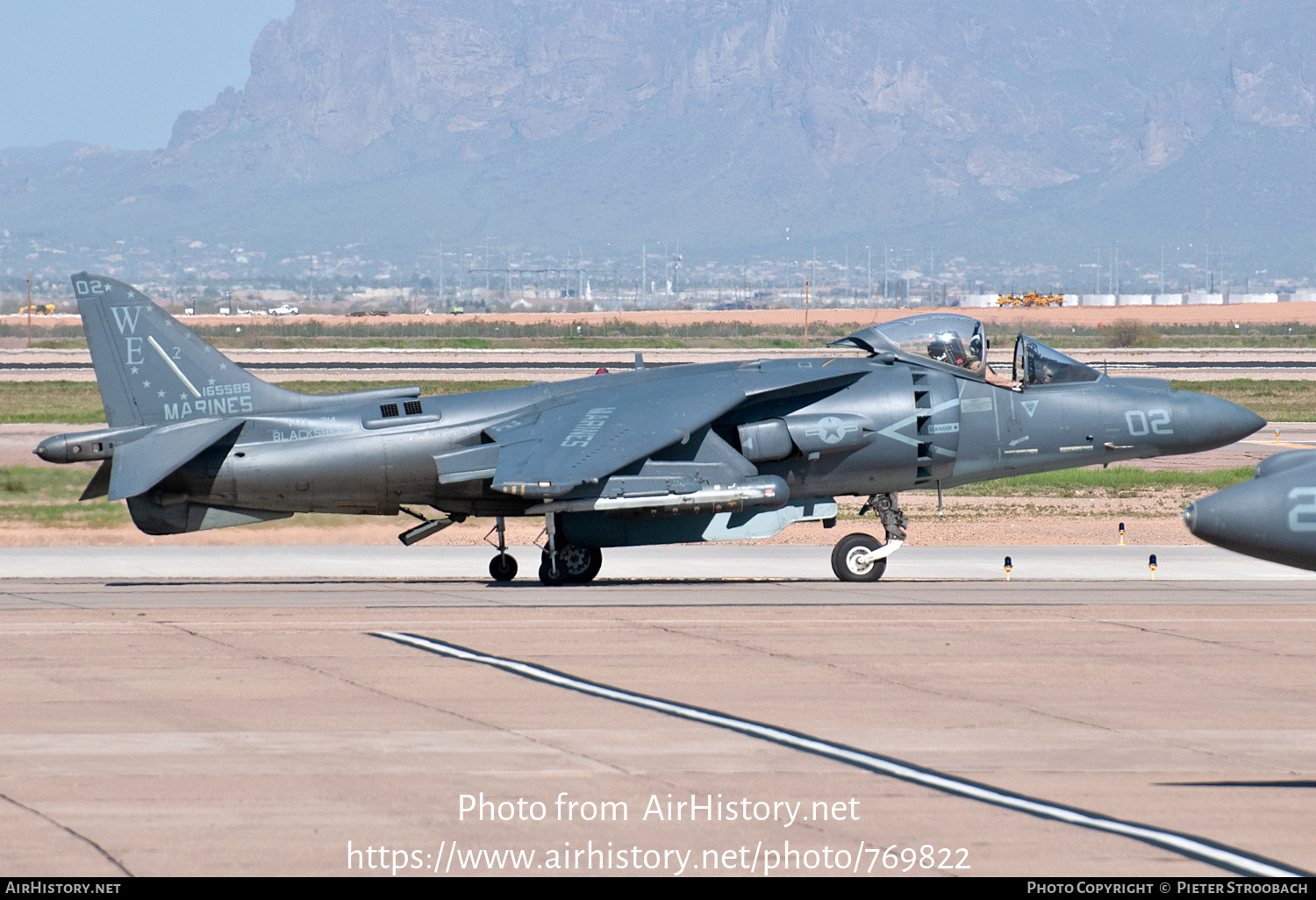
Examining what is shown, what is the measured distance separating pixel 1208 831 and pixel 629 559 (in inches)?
668

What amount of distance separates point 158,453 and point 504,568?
5.06m

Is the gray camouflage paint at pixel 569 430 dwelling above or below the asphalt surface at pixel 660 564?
above

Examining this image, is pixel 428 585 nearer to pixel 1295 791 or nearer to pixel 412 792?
pixel 412 792

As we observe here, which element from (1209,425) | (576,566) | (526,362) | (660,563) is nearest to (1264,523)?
(1209,425)

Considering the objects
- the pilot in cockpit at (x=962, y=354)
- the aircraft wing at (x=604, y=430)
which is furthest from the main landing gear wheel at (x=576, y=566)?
the pilot in cockpit at (x=962, y=354)

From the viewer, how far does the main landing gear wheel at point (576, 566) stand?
22.5 meters

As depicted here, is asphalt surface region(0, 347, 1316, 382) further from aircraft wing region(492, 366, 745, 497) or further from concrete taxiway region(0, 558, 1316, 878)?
concrete taxiway region(0, 558, 1316, 878)

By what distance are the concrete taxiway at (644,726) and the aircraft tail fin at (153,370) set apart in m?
3.08

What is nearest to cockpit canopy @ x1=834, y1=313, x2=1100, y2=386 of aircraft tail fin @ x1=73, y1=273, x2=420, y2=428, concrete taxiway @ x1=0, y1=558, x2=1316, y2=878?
concrete taxiway @ x1=0, y1=558, x2=1316, y2=878

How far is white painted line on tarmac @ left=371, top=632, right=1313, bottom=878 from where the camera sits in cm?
916

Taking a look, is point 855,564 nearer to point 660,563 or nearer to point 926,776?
point 660,563

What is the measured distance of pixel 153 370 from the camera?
22.4 m

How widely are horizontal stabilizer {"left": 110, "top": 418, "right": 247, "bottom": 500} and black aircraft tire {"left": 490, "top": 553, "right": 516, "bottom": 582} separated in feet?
13.5

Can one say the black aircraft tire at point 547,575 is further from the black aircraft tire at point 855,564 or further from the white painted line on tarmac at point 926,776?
the white painted line on tarmac at point 926,776
